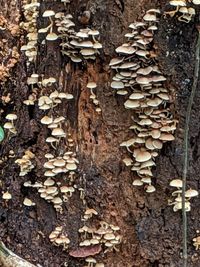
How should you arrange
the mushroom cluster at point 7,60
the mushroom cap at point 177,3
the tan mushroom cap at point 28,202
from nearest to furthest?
the mushroom cap at point 177,3, the tan mushroom cap at point 28,202, the mushroom cluster at point 7,60

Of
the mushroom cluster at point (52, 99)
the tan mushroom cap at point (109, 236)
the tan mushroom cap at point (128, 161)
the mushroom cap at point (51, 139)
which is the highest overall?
the mushroom cluster at point (52, 99)

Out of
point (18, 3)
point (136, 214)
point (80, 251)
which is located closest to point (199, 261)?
point (136, 214)

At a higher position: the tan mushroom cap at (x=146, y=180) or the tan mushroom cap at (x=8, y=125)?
the tan mushroom cap at (x=8, y=125)

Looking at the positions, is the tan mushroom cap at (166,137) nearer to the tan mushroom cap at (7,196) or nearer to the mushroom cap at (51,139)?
the mushroom cap at (51,139)

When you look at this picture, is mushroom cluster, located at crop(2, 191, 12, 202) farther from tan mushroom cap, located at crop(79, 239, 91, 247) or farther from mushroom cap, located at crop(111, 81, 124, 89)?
mushroom cap, located at crop(111, 81, 124, 89)

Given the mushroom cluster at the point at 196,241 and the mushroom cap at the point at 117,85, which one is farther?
the mushroom cluster at the point at 196,241

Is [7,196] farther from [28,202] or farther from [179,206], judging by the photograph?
[179,206]

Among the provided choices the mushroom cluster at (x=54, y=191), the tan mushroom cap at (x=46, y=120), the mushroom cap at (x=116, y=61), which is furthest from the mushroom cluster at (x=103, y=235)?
the mushroom cap at (x=116, y=61)

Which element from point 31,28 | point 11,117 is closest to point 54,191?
point 11,117
